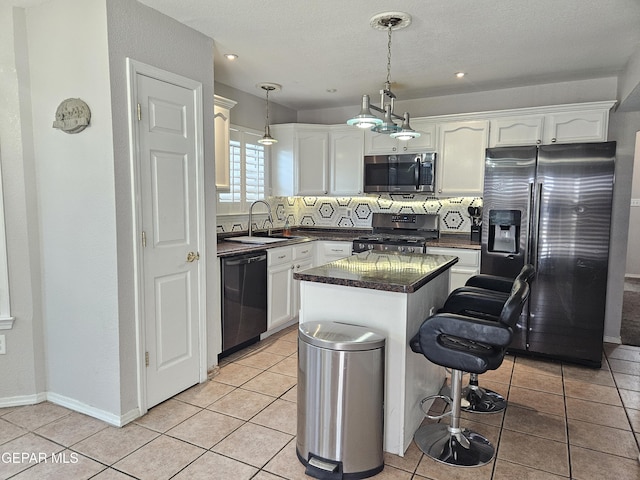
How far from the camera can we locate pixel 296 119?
5.45 m

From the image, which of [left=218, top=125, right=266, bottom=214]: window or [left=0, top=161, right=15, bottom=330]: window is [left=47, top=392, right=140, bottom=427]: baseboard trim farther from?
[left=218, top=125, right=266, bottom=214]: window

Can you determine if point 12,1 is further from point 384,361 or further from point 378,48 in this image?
point 384,361

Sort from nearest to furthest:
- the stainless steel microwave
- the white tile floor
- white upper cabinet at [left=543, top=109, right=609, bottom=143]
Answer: the white tile floor → white upper cabinet at [left=543, top=109, right=609, bottom=143] → the stainless steel microwave

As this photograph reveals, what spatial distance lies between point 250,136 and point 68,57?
2184mm

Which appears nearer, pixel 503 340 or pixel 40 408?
pixel 503 340

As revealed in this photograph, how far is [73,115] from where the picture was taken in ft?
7.93

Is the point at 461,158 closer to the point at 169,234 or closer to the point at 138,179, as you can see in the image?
the point at 169,234

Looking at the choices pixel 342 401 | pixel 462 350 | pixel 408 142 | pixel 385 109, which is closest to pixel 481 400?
pixel 462 350

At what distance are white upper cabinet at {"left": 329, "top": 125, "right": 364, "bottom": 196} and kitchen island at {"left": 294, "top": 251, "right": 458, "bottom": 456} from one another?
2.43 meters

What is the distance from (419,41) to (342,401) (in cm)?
251

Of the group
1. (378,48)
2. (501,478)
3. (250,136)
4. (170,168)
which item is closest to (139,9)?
(170,168)

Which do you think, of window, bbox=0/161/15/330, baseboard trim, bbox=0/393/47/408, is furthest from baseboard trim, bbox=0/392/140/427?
window, bbox=0/161/15/330

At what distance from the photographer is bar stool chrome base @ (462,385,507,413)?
2.72 metres

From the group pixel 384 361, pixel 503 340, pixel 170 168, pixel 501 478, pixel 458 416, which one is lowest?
pixel 501 478
